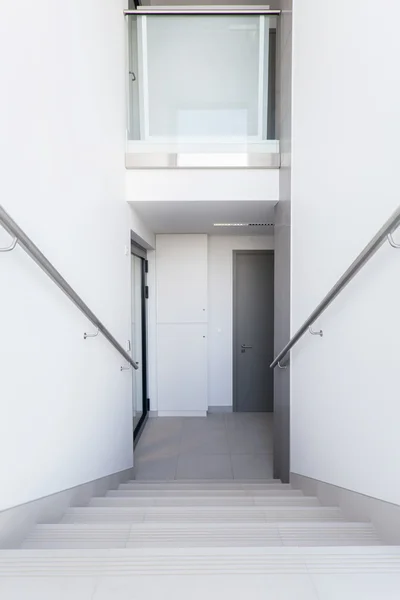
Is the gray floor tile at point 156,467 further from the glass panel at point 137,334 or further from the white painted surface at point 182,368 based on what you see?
the white painted surface at point 182,368

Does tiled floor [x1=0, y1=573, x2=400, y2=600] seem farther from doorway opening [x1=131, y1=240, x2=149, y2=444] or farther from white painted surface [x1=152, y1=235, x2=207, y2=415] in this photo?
white painted surface [x1=152, y1=235, x2=207, y2=415]

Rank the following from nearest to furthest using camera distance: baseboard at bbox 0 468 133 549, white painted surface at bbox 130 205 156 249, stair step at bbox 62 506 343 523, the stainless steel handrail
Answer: baseboard at bbox 0 468 133 549 → stair step at bbox 62 506 343 523 → the stainless steel handrail → white painted surface at bbox 130 205 156 249

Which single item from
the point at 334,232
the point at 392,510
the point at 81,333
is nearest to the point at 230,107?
the point at 334,232

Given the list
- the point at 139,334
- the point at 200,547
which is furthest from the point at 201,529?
the point at 139,334

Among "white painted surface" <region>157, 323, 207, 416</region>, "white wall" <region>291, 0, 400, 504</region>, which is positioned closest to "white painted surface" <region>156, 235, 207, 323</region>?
"white painted surface" <region>157, 323, 207, 416</region>

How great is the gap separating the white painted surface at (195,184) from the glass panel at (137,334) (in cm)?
122

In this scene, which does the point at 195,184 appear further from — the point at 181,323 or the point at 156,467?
the point at 156,467

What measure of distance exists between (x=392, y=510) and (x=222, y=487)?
1.68m

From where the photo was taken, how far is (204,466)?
3789mm

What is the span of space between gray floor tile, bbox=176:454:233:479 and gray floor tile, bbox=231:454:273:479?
77 millimetres

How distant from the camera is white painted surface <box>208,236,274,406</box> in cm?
517

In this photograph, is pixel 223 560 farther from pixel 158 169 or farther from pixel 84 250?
pixel 158 169

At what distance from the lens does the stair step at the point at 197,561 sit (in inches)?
42.5

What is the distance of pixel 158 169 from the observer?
3225 millimetres
